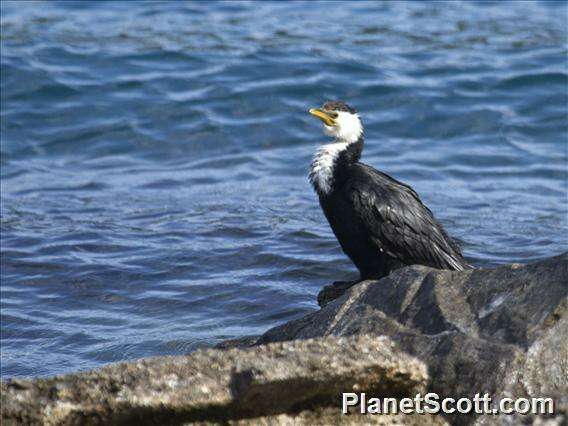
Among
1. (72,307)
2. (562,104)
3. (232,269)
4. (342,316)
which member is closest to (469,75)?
(562,104)

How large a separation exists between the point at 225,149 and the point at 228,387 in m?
7.88

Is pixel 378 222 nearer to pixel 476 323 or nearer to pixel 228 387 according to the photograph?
pixel 476 323

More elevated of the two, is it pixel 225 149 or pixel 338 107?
pixel 338 107

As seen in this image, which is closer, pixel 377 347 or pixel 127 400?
pixel 127 400

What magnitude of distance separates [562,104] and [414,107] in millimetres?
1651

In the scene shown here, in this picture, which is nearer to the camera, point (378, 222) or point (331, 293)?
point (331, 293)

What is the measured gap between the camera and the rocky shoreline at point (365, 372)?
369cm

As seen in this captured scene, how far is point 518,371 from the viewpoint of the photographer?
12.8ft

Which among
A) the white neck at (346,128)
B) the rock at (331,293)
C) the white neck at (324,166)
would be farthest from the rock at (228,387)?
the white neck at (346,128)

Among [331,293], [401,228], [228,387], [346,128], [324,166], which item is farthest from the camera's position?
[346,128]

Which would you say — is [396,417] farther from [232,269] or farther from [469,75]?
[469,75]

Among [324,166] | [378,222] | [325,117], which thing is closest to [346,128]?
[325,117]

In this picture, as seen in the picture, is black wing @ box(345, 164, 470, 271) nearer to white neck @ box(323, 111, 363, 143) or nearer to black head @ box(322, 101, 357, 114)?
white neck @ box(323, 111, 363, 143)

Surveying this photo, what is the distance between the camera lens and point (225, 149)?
11.5 meters
